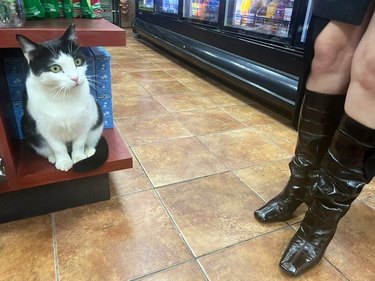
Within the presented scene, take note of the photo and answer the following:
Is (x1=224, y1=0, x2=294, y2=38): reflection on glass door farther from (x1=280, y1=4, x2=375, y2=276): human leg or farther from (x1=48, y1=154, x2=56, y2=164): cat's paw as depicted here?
(x1=48, y1=154, x2=56, y2=164): cat's paw

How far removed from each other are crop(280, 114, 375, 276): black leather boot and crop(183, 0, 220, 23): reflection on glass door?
7.16 feet

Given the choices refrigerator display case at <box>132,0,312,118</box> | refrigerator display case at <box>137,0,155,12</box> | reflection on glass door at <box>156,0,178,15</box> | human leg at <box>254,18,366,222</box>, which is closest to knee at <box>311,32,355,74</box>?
human leg at <box>254,18,366,222</box>

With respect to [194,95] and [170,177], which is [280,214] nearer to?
[170,177]

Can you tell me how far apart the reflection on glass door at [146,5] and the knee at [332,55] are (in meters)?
4.09

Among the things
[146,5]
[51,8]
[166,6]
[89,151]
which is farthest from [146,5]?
[89,151]

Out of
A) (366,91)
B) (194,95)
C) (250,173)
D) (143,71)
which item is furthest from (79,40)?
(143,71)

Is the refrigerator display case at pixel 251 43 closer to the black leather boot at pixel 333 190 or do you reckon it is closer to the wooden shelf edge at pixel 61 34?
the black leather boot at pixel 333 190

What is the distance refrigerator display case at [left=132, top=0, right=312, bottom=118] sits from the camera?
1.70m

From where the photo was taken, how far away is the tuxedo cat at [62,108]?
73cm

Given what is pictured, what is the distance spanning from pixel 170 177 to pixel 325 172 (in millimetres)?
615

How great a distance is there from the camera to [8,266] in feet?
2.57

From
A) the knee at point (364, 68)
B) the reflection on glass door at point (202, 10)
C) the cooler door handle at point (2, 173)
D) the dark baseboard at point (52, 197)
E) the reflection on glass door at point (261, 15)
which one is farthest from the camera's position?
the reflection on glass door at point (202, 10)

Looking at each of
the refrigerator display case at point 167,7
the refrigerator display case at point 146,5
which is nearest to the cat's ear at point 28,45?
the refrigerator display case at point 167,7

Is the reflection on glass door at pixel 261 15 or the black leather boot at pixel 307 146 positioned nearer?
the black leather boot at pixel 307 146
